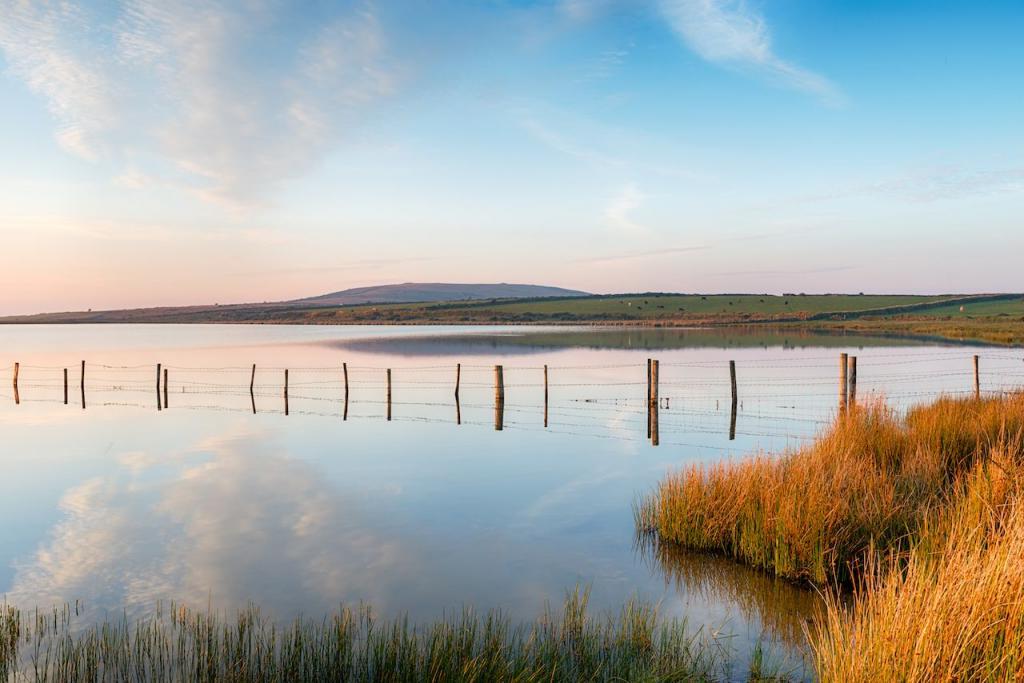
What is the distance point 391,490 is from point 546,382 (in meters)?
12.0

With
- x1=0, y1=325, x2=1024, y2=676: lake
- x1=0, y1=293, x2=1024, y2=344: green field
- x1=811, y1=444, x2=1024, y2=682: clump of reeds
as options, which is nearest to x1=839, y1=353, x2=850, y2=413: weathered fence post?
x1=0, y1=325, x2=1024, y2=676: lake

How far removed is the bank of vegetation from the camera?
5383 millimetres

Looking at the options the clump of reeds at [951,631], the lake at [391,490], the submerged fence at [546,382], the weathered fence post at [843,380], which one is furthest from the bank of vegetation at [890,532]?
the submerged fence at [546,382]

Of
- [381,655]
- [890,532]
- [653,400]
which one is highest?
[653,400]

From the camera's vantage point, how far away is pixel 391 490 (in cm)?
1678

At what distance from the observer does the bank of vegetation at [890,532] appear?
17.7 feet

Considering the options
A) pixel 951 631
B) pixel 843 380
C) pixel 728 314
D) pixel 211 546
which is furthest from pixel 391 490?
pixel 728 314

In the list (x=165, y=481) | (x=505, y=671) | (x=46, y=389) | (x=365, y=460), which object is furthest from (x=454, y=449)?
(x=46, y=389)

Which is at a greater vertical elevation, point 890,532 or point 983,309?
point 983,309

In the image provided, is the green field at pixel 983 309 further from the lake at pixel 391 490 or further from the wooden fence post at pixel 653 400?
the wooden fence post at pixel 653 400

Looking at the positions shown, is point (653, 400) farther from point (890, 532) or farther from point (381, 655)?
point (381, 655)

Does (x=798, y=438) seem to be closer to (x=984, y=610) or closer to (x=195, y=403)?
(x=984, y=610)

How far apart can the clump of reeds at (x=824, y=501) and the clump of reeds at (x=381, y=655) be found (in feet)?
8.04

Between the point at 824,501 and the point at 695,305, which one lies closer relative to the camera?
the point at 824,501
